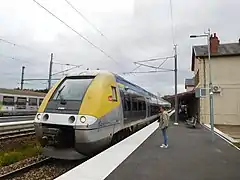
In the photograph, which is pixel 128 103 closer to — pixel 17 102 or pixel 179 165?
pixel 179 165

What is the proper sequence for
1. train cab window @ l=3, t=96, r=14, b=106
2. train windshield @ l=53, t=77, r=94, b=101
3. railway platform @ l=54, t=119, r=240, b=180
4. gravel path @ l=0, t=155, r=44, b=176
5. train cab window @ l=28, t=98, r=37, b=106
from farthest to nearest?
train cab window @ l=28, t=98, r=37, b=106 < train cab window @ l=3, t=96, r=14, b=106 < train windshield @ l=53, t=77, r=94, b=101 < gravel path @ l=0, t=155, r=44, b=176 < railway platform @ l=54, t=119, r=240, b=180

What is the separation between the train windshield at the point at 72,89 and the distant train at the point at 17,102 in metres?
20.8

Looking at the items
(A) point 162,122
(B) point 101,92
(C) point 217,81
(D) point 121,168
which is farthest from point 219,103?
(D) point 121,168

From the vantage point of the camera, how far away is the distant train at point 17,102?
29.5 metres

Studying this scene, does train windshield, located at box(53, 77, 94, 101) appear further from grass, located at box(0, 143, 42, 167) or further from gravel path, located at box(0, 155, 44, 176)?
grass, located at box(0, 143, 42, 167)

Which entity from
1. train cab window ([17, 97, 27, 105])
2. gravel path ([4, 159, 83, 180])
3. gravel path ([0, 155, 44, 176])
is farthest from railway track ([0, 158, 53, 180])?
train cab window ([17, 97, 27, 105])

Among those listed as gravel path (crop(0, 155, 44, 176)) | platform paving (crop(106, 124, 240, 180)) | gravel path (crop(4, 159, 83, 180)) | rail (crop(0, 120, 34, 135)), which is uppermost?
rail (crop(0, 120, 34, 135))

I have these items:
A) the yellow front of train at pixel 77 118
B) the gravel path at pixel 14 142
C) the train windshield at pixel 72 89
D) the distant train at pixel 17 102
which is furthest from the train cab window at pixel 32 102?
the yellow front of train at pixel 77 118

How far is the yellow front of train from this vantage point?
8742 millimetres

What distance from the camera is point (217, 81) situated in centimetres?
2447

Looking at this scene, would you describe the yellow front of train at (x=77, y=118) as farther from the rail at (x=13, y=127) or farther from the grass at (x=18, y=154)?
the rail at (x=13, y=127)

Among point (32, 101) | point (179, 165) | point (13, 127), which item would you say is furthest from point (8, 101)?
point (179, 165)

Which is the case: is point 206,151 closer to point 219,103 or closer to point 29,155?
point 29,155

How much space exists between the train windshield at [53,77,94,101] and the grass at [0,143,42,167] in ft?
9.39
